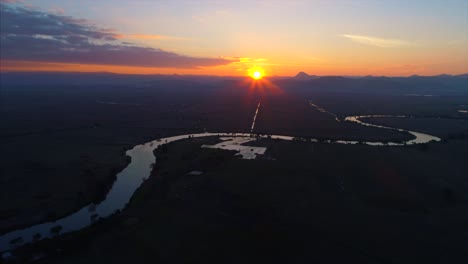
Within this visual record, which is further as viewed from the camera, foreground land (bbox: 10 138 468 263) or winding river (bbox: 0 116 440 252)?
winding river (bbox: 0 116 440 252)

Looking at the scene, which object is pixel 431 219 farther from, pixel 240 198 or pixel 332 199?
pixel 240 198

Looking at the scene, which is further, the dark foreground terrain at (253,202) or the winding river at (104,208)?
the winding river at (104,208)

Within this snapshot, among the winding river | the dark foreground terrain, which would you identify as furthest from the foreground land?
the winding river

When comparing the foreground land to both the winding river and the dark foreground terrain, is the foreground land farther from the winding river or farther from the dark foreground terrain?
the winding river

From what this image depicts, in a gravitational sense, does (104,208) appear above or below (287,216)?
below

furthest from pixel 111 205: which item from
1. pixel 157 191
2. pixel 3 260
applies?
pixel 3 260

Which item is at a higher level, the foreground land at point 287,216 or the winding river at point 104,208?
the foreground land at point 287,216

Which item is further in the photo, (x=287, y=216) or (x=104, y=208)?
(x=104, y=208)

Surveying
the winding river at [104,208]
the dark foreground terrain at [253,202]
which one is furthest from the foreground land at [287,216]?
the winding river at [104,208]

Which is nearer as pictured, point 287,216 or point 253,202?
point 287,216

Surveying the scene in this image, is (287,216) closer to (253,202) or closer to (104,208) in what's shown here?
(253,202)

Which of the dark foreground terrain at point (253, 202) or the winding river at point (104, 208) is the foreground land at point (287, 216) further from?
the winding river at point (104, 208)

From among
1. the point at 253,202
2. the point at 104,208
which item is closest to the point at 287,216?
the point at 253,202
